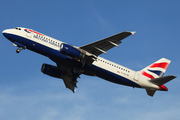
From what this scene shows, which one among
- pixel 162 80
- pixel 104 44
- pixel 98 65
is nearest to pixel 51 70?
pixel 98 65

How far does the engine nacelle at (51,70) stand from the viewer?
4009 centimetres

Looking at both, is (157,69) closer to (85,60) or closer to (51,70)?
(85,60)

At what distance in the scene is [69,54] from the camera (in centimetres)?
3344

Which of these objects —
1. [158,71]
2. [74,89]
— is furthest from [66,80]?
[158,71]

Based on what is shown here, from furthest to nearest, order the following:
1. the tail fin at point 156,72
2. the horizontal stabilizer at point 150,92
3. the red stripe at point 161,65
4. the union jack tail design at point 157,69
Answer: the red stripe at point 161,65, the union jack tail design at point 157,69, the horizontal stabilizer at point 150,92, the tail fin at point 156,72

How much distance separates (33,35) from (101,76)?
A: 1187 cm

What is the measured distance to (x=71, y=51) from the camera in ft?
110

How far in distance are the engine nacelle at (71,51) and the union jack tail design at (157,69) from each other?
12.2m

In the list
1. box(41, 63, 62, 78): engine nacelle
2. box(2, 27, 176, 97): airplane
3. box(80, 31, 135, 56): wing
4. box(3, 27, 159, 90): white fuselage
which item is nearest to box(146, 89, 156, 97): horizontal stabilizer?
box(2, 27, 176, 97): airplane

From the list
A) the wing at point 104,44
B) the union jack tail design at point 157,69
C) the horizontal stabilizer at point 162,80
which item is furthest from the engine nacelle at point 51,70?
the horizontal stabilizer at point 162,80

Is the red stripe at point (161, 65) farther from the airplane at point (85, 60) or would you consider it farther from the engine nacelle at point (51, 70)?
the engine nacelle at point (51, 70)

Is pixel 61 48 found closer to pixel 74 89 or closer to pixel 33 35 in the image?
pixel 33 35

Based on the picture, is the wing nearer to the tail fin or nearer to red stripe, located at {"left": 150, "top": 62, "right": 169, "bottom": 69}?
the tail fin

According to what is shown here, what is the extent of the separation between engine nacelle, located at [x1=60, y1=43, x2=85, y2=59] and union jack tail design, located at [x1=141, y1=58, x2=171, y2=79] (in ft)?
40.2
